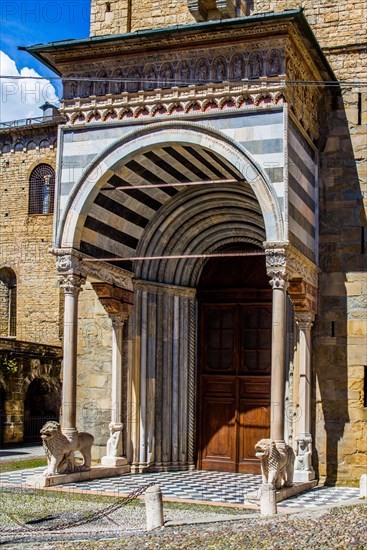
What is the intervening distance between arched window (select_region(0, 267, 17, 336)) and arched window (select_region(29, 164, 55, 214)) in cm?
281

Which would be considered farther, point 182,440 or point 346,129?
point 182,440

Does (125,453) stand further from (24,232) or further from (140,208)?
(24,232)

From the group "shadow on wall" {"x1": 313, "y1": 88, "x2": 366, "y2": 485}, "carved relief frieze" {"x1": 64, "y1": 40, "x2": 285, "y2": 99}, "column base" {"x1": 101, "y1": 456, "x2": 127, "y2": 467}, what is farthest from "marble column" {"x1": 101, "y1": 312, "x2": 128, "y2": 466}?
"carved relief frieze" {"x1": 64, "y1": 40, "x2": 285, "y2": 99}

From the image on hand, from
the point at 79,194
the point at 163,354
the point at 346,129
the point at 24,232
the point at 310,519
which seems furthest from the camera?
the point at 24,232

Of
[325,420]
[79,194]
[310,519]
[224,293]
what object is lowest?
[310,519]

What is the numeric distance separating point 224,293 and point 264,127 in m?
4.48

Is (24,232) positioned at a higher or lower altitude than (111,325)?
higher

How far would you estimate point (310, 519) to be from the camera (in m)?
9.88

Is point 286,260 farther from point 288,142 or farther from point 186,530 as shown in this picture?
point 186,530

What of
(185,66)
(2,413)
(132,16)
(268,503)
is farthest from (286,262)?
(2,413)

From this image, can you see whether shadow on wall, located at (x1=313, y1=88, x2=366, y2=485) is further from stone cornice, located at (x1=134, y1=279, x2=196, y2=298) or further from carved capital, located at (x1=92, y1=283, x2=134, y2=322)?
carved capital, located at (x1=92, y1=283, x2=134, y2=322)

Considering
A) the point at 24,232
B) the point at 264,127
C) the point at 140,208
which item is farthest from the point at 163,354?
the point at 24,232

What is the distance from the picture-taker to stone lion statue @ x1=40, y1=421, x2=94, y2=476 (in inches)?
521

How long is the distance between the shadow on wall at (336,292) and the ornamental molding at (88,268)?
3487 mm
